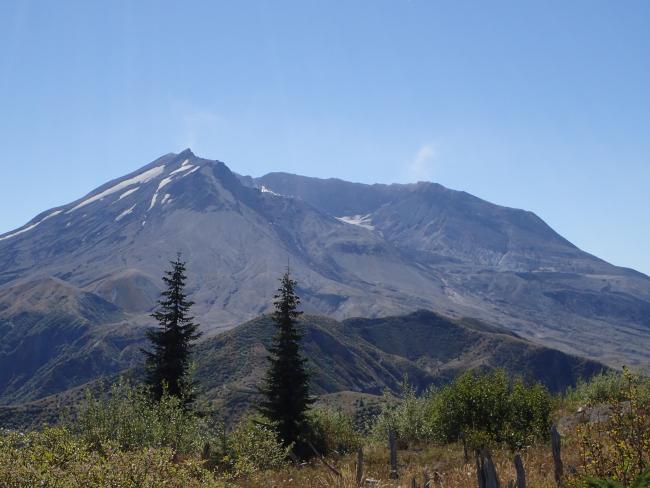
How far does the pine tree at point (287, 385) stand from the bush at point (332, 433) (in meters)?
0.46

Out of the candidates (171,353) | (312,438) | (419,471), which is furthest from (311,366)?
(419,471)

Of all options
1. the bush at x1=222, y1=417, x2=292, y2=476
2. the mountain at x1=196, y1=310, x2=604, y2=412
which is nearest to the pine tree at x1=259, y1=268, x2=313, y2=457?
the bush at x1=222, y1=417, x2=292, y2=476

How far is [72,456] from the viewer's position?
10086mm

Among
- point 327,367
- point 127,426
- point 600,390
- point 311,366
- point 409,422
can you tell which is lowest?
Answer: point 327,367

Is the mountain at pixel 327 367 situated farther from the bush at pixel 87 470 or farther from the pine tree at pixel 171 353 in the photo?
the bush at pixel 87 470

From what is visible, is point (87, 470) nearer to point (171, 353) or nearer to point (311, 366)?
point (171, 353)

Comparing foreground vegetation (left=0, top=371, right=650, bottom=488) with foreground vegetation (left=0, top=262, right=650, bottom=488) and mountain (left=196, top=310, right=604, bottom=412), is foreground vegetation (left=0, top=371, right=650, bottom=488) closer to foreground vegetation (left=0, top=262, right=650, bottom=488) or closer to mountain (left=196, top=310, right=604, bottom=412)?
foreground vegetation (left=0, top=262, right=650, bottom=488)

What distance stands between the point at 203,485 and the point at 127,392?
10.5 m

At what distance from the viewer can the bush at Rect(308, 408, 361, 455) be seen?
82.9 feet

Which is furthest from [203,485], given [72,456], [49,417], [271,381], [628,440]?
[49,417]

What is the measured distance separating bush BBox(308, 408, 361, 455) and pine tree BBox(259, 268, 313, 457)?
0.46 m

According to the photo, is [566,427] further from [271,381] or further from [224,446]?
[271,381]

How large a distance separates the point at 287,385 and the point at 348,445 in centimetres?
459

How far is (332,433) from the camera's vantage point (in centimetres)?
2661
